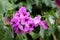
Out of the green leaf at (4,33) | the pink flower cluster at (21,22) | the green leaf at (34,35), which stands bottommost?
the green leaf at (34,35)

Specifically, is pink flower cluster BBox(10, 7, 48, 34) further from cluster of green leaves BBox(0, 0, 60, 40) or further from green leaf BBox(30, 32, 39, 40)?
green leaf BBox(30, 32, 39, 40)

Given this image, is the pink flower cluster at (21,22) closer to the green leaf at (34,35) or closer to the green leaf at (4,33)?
the green leaf at (4,33)

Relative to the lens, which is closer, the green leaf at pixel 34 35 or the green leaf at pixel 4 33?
the green leaf at pixel 4 33

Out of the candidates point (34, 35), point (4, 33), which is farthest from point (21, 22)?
point (34, 35)

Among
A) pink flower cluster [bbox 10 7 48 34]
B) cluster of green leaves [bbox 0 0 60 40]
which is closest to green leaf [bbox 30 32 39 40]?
cluster of green leaves [bbox 0 0 60 40]

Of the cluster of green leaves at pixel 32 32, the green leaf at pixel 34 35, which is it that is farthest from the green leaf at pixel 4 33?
the green leaf at pixel 34 35

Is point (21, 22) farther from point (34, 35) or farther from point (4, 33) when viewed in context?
point (34, 35)

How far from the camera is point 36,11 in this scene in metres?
1.87

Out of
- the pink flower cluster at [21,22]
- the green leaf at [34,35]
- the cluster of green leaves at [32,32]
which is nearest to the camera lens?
the cluster of green leaves at [32,32]

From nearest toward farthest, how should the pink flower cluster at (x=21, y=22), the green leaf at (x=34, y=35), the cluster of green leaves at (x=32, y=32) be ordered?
the cluster of green leaves at (x=32, y=32), the pink flower cluster at (x=21, y=22), the green leaf at (x=34, y=35)

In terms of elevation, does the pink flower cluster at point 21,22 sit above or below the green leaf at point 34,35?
above

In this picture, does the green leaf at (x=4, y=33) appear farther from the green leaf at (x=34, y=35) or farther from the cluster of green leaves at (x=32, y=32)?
the green leaf at (x=34, y=35)

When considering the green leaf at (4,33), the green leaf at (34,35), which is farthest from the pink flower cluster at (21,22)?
the green leaf at (34,35)

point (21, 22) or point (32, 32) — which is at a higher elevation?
point (21, 22)
